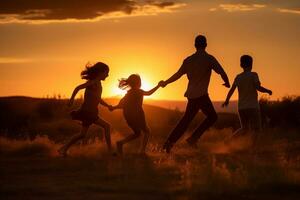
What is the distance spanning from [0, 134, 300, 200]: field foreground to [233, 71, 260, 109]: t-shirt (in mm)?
1292

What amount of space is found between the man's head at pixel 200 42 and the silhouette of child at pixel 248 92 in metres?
1.22

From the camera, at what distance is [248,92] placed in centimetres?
1822

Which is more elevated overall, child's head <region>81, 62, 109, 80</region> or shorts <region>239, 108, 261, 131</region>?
child's head <region>81, 62, 109, 80</region>

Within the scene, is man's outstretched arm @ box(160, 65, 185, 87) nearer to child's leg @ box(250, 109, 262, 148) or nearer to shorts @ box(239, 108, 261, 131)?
shorts @ box(239, 108, 261, 131)

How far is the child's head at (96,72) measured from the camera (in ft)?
59.0

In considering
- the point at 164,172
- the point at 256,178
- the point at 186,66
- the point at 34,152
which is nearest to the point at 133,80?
the point at 186,66

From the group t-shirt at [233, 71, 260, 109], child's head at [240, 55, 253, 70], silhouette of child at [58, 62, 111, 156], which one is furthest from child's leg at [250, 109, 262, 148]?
silhouette of child at [58, 62, 111, 156]

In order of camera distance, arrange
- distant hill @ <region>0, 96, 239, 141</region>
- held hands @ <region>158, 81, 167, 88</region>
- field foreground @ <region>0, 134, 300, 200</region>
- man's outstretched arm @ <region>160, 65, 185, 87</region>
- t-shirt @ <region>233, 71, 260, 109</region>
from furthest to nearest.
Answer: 1. distant hill @ <region>0, 96, 239, 141</region>
2. t-shirt @ <region>233, 71, 260, 109</region>
3. held hands @ <region>158, 81, 167, 88</region>
4. man's outstretched arm @ <region>160, 65, 185, 87</region>
5. field foreground @ <region>0, 134, 300, 200</region>

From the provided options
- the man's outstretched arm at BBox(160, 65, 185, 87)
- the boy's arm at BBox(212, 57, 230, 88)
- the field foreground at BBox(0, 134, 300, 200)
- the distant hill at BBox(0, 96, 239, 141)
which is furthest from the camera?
the distant hill at BBox(0, 96, 239, 141)

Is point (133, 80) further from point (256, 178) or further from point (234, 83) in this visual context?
point (256, 178)

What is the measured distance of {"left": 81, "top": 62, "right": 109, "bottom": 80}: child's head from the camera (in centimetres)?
1797

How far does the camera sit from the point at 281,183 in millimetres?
11859

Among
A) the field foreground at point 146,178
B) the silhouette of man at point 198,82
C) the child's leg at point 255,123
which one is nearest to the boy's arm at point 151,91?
the silhouette of man at point 198,82

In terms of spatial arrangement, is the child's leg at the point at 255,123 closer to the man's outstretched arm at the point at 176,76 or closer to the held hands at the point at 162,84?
the man's outstretched arm at the point at 176,76
